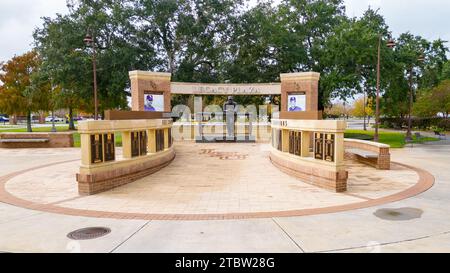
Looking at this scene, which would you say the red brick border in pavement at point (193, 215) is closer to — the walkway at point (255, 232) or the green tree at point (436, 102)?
the walkway at point (255, 232)

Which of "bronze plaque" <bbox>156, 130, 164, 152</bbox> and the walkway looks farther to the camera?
"bronze plaque" <bbox>156, 130, 164, 152</bbox>

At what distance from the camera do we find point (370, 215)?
768 centimetres

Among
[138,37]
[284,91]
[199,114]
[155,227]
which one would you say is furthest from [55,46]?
[155,227]

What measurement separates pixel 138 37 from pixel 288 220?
26.7 m

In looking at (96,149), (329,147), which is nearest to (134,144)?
(96,149)

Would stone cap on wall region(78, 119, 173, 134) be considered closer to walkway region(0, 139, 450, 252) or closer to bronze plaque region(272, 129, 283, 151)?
walkway region(0, 139, 450, 252)

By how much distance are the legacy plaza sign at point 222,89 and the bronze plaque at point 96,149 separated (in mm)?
14403

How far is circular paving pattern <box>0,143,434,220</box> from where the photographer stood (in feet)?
26.8

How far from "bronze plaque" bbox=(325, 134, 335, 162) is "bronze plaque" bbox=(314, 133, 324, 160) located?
0.27m

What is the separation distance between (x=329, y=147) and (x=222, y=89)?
1595cm

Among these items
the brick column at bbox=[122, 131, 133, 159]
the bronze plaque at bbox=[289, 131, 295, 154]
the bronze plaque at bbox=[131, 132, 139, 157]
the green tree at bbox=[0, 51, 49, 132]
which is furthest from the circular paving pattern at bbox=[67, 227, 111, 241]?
the green tree at bbox=[0, 51, 49, 132]

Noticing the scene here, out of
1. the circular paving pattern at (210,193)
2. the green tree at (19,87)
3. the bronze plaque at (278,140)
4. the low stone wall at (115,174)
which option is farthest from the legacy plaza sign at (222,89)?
the green tree at (19,87)
